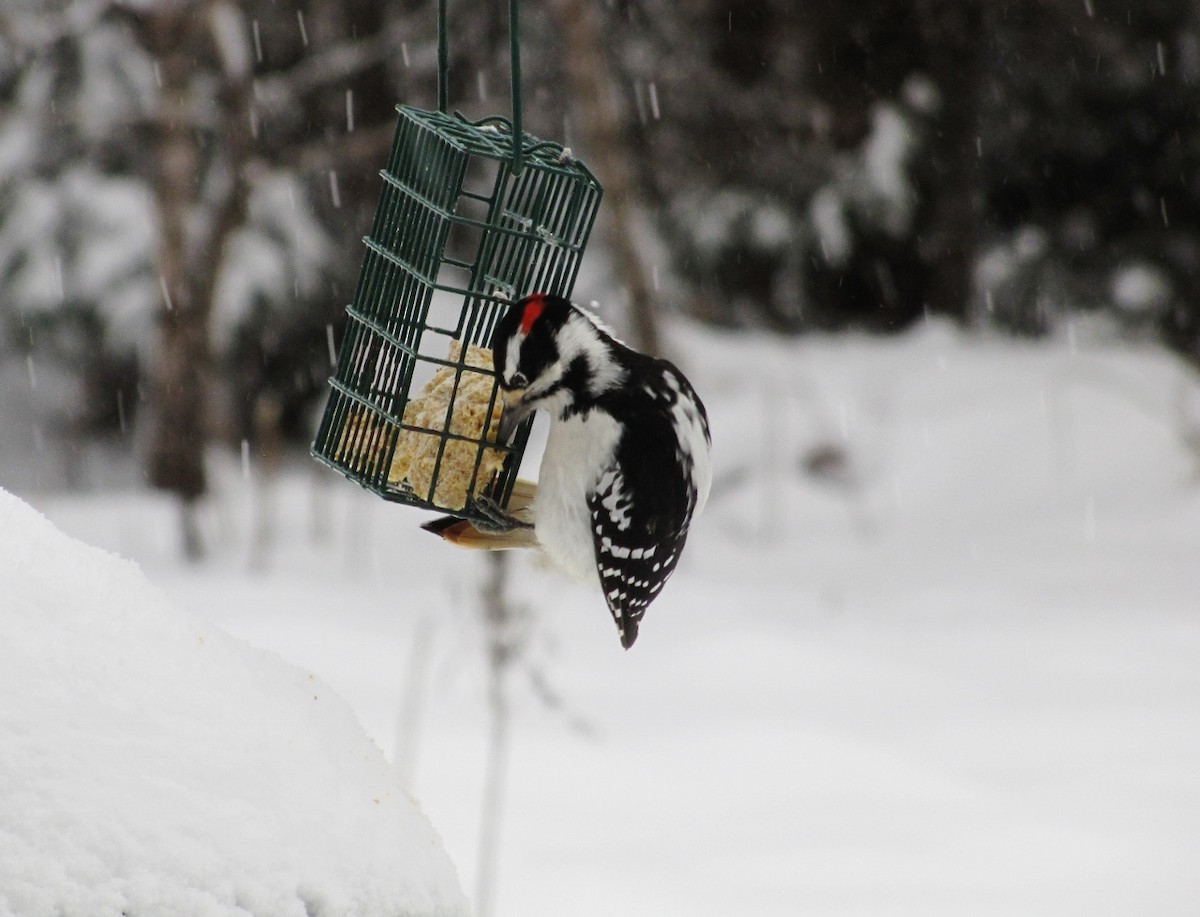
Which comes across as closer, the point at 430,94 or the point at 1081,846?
the point at 1081,846

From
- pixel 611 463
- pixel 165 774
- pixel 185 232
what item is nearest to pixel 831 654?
pixel 611 463

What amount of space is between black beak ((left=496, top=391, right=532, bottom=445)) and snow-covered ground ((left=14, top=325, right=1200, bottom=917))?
215 cm

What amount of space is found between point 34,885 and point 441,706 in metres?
5.51

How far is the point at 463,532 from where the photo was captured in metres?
3.21

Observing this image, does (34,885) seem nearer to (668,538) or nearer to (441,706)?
(668,538)

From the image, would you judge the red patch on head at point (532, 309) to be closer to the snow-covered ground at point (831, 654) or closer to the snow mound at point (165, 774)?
the snow mound at point (165, 774)

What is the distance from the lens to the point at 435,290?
3.36m

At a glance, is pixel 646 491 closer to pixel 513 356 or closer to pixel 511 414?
pixel 511 414

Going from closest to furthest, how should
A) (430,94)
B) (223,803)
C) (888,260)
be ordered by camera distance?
(223,803), (430,94), (888,260)

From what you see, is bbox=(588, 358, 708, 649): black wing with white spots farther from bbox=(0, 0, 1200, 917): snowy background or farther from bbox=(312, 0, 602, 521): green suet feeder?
bbox=(0, 0, 1200, 917): snowy background

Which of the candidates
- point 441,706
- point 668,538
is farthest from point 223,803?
point 441,706

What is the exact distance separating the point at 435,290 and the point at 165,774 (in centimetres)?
175

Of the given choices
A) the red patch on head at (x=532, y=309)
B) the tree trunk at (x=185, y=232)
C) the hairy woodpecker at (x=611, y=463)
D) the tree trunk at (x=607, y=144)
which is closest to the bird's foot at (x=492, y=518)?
the hairy woodpecker at (x=611, y=463)

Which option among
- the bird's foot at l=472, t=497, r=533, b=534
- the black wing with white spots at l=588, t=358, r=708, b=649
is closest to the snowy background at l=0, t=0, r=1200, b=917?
the bird's foot at l=472, t=497, r=533, b=534
